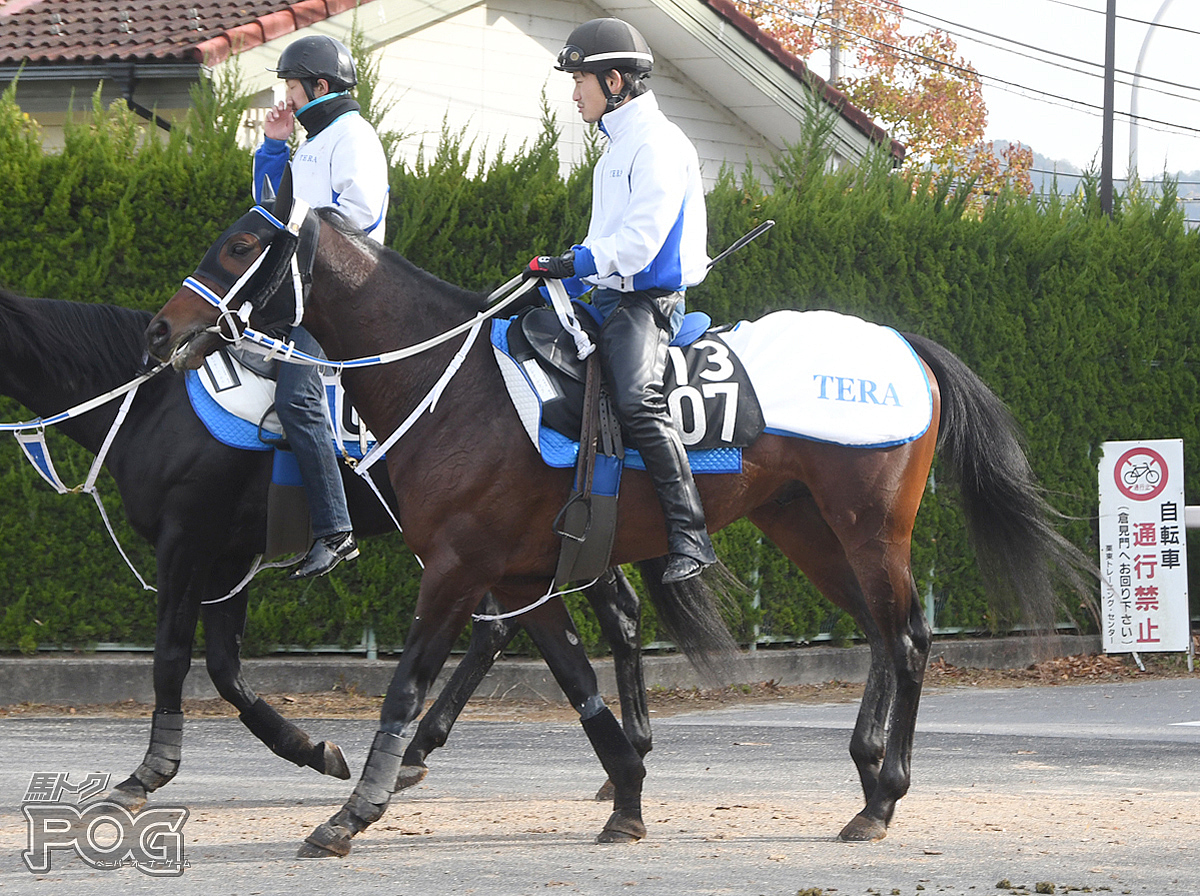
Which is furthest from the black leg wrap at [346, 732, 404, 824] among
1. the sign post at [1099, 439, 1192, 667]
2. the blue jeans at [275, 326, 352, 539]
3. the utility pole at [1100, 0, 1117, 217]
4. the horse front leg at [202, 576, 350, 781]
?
the utility pole at [1100, 0, 1117, 217]

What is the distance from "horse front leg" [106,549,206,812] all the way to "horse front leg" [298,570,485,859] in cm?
110

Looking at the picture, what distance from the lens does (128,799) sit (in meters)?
5.61

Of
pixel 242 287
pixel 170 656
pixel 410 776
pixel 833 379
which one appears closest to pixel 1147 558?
pixel 833 379

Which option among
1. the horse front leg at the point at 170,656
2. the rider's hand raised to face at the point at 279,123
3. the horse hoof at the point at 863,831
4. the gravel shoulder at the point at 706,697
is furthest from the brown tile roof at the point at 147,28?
the horse hoof at the point at 863,831

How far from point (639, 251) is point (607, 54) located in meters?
0.76

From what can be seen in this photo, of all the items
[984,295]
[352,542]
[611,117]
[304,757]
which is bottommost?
Result: [304,757]

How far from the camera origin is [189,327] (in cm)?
495

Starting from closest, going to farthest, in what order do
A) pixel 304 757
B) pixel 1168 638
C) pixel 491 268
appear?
pixel 304 757 → pixel 491 268 → pixel 1168 638

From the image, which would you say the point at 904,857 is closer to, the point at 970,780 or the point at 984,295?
the point at 970,780

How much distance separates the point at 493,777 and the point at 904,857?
2436 millimetres

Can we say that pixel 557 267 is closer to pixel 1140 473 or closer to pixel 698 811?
pixel 698 811

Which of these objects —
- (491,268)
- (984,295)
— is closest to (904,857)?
(491,268)

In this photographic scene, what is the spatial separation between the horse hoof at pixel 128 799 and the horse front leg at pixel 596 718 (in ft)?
5.39

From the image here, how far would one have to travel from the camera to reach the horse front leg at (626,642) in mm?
6242
